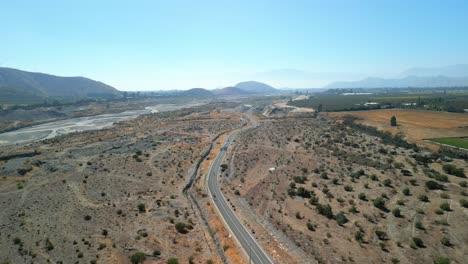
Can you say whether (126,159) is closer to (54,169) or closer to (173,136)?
(54,169)

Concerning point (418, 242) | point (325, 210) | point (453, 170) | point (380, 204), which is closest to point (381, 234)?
point (418, 242)

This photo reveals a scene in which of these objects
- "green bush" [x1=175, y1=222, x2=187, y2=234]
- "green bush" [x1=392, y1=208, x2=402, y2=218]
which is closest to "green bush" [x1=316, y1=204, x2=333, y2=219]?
"green bush" [x1=392, y1=208, x2=402, y2=218]

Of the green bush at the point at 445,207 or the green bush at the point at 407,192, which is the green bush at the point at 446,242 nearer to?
the green bush at the point at 445,207

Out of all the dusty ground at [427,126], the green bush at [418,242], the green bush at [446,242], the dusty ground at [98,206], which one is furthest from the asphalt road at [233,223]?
the dusty ground at [427,126]

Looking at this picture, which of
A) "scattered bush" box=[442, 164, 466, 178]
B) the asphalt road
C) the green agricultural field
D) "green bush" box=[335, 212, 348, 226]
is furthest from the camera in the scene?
the green agricultural field

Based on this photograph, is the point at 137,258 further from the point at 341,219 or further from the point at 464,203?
the point at 464,203

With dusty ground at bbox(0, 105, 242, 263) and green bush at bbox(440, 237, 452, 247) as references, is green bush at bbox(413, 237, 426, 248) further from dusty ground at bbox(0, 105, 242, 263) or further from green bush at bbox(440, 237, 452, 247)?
dusty ground at bbox(0, 105, 242, 263)
